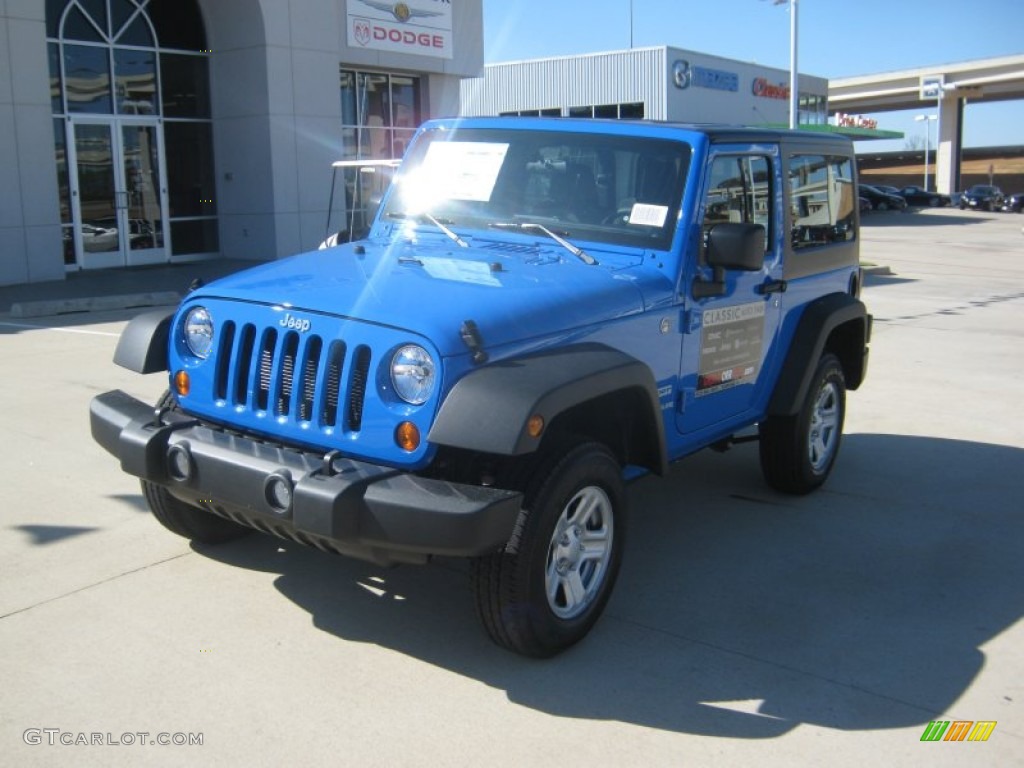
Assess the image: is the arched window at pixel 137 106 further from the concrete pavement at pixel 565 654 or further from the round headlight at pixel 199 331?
the round headlight at pixel 199 331

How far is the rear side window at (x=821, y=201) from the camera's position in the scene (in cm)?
576

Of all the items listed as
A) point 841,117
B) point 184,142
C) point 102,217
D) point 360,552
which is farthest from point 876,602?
point 841,117

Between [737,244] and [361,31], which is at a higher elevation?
[361,31]

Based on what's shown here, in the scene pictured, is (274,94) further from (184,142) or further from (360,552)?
(360,552)

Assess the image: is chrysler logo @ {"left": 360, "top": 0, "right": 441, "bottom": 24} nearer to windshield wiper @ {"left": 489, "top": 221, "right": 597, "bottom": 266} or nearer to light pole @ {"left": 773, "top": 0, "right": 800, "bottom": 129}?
light pole @ {"left": 773, "top": 0, "right": 800, "bottom": 129}

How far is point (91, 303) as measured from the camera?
1327 cm

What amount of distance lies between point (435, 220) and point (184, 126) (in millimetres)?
16447

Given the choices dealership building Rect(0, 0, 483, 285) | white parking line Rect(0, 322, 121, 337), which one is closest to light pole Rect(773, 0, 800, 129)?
Result: dealership building Rect(0, 0, 483, 285)

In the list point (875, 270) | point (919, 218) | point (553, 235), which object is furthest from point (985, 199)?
point (553, 235)

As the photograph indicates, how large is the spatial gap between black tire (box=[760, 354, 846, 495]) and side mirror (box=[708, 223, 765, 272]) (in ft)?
4.71

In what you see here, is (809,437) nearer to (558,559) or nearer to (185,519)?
(558,559)

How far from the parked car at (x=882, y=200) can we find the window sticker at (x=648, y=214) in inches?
2068

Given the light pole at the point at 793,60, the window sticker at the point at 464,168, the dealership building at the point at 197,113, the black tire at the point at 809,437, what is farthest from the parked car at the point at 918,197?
the window sticker at the point at 464,168

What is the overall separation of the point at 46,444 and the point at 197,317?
2849 mm
